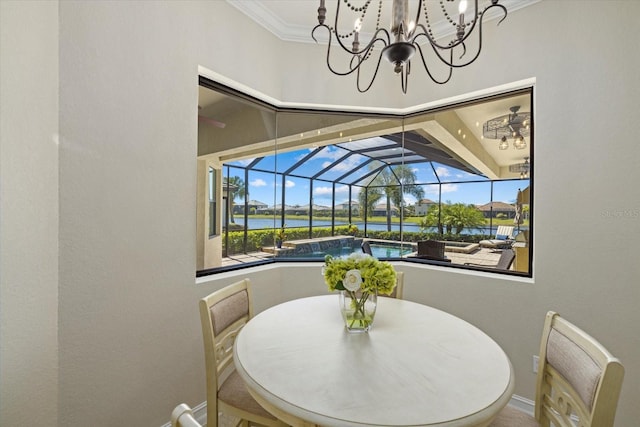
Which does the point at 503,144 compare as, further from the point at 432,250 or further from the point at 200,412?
the point at 200,412

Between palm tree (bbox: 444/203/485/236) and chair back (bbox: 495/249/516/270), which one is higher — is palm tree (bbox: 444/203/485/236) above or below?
above

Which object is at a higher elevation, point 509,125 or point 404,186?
point 509,125

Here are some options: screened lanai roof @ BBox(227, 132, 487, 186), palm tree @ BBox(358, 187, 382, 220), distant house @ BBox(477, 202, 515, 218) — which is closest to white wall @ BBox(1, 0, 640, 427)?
distant house @ BBox(477, 202, 515, 218)

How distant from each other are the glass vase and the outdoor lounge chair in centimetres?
147

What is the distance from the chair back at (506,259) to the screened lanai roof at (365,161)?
2.07 ft

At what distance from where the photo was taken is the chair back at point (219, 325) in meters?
1.38

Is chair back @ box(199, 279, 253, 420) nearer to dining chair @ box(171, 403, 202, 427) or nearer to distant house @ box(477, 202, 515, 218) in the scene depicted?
dining chair @ box(171, 403, 202, 427)

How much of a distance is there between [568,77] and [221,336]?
2.49m

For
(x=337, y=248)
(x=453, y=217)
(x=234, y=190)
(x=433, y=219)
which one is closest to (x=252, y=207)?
(x=234, y=190)

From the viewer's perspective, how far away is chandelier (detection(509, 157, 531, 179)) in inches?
85.6

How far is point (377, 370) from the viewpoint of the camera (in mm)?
1038

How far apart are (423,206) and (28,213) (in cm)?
255

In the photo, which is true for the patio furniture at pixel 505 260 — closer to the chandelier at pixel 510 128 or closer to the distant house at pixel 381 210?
the chandelier at pixel 510 128

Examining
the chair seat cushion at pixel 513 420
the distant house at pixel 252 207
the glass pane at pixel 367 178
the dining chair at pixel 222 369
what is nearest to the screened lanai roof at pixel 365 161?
the glass pane at pixel 367 178
